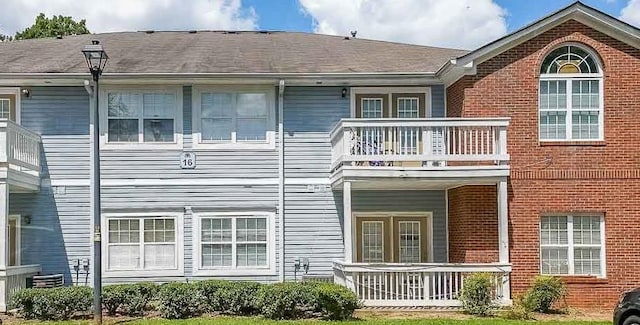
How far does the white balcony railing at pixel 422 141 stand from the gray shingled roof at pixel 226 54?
213cm

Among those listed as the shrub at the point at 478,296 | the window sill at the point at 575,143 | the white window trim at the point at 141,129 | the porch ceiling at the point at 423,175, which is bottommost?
the shrub at the point at 478,296

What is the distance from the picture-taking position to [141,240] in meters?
19.3

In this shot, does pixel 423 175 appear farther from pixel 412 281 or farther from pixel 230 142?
pixel 230 142

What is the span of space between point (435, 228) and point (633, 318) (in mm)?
7530

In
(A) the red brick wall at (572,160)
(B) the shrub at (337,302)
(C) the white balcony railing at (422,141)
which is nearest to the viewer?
(B) the shrub at (337,302)

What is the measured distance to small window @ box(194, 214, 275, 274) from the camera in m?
19.4

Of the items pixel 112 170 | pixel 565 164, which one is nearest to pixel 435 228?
pixel 565 164

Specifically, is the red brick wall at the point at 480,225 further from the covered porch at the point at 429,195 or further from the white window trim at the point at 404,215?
the white window trim at the point at 404,215

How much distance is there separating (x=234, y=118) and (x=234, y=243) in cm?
297

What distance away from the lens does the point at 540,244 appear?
18.0 metres

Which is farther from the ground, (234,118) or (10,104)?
(10,104)

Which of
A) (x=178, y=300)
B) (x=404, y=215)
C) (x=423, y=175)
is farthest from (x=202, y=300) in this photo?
(x=404, y=215)

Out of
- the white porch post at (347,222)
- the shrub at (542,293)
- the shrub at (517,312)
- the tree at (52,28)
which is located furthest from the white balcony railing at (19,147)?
the tree at (52,28)

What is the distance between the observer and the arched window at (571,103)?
18203 mm
